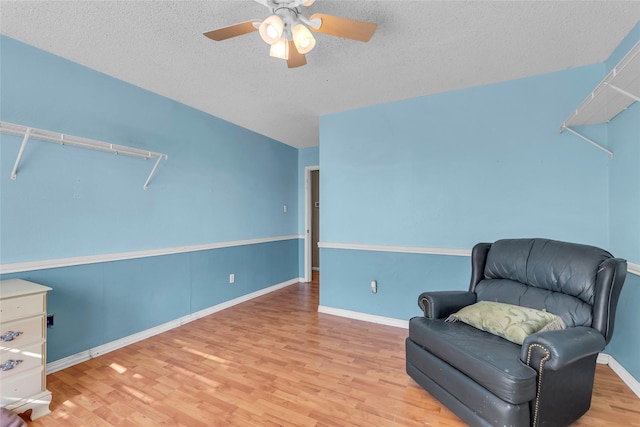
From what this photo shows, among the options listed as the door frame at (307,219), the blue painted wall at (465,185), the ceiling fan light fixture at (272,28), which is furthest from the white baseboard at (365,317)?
the ceiling fan light fixture at (272,28)

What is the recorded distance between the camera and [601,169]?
2.39 m

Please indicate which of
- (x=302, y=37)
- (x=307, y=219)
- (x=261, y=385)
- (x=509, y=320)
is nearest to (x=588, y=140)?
(x=509, y=320)

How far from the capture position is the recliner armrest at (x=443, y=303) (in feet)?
6.86

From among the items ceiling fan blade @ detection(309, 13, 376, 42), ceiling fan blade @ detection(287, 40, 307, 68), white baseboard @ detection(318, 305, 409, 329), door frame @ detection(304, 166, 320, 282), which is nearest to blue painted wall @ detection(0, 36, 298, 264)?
door frame @ detection(304, 166, 320, 282)

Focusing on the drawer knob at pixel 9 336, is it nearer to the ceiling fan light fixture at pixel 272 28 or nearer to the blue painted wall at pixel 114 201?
the blue painted wall at pixel 114 201

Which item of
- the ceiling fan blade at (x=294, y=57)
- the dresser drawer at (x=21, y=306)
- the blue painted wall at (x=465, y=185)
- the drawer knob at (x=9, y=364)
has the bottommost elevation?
the drawer knob at (x=9, y=364)

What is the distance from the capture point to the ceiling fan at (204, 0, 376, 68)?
4.91 feet

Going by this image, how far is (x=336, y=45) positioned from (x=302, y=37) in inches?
25.7

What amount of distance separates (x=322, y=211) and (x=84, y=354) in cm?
268

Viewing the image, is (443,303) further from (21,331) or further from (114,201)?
(114,201)

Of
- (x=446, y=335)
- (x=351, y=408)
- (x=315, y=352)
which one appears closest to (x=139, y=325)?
(x=315, y=352)

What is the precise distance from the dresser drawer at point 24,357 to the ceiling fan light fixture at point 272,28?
7.85ft

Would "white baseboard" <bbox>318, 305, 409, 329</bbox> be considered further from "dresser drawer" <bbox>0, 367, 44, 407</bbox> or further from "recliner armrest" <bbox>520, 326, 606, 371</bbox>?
"dresser drawer" <bbox>0, 367, 44, 407</bbox>

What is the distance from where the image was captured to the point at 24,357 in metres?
1.76
